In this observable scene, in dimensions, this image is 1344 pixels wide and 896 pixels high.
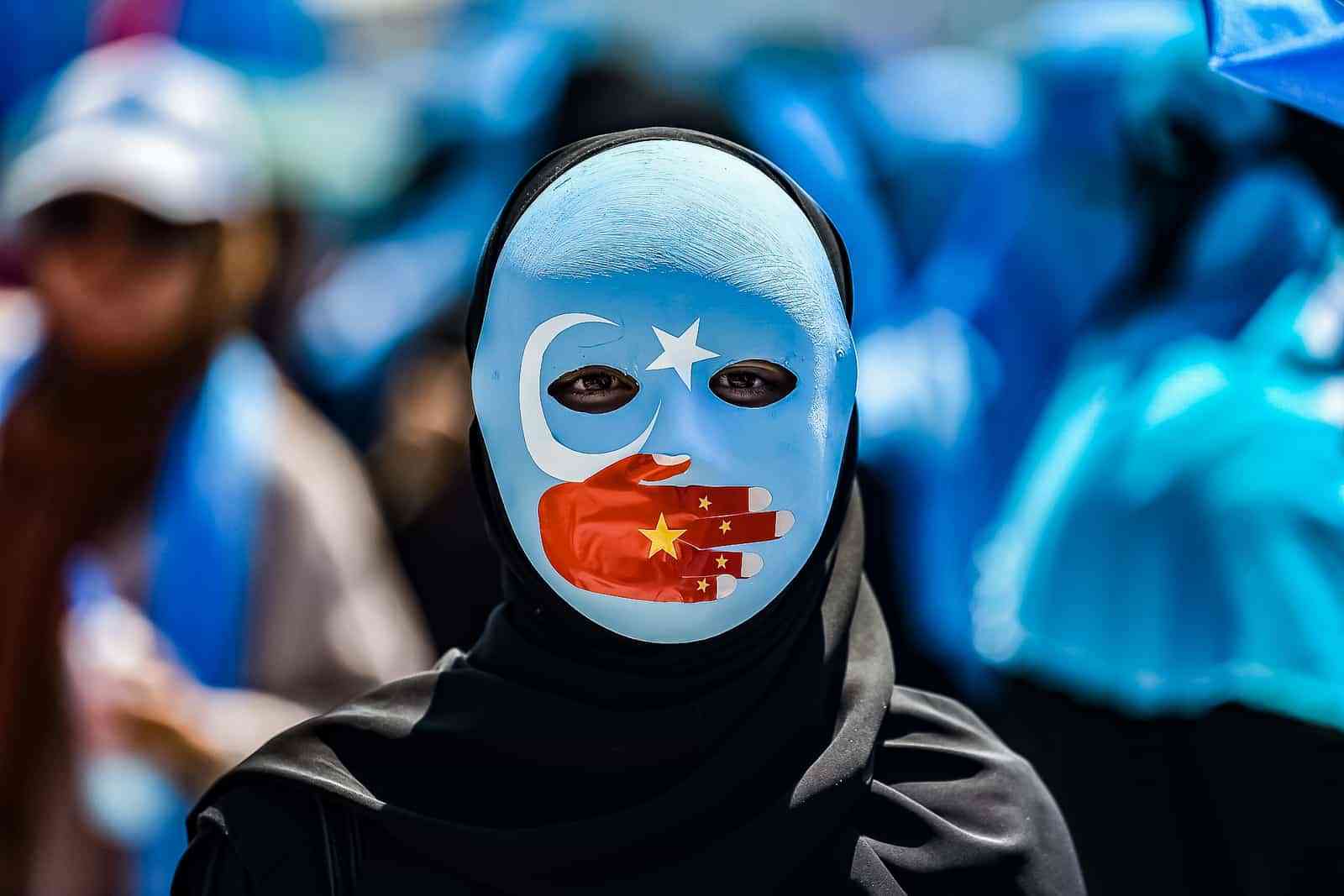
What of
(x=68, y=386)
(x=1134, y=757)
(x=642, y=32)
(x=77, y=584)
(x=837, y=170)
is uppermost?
(x=642, y=32)

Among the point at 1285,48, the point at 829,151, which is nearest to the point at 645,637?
the point at 1285,48

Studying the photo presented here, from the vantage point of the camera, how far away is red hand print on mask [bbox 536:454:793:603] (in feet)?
6.15

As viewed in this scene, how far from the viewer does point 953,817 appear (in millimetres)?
2053

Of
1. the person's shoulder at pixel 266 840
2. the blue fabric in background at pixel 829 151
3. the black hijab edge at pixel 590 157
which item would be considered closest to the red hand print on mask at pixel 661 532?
the black hijab edge at pixel 590 157

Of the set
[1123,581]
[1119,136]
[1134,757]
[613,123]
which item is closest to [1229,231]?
[1119,136]

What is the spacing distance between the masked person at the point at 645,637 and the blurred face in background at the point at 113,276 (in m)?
1.54

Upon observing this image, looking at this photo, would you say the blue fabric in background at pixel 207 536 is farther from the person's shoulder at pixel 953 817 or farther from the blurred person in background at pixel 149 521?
the person's shoulder at pixel 953 817

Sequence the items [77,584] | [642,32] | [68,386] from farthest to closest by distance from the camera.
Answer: [642,32] → [68,386] → [77,584]

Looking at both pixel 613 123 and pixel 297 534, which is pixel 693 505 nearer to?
pixel 297 534

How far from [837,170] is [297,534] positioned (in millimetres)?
2132

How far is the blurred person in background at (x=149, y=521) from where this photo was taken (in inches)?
119

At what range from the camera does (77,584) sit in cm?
318

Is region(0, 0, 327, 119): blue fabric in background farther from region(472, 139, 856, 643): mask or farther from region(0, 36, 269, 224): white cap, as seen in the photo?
region(472, 139, 856, 643): mask

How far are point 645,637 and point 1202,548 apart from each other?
1766mm
